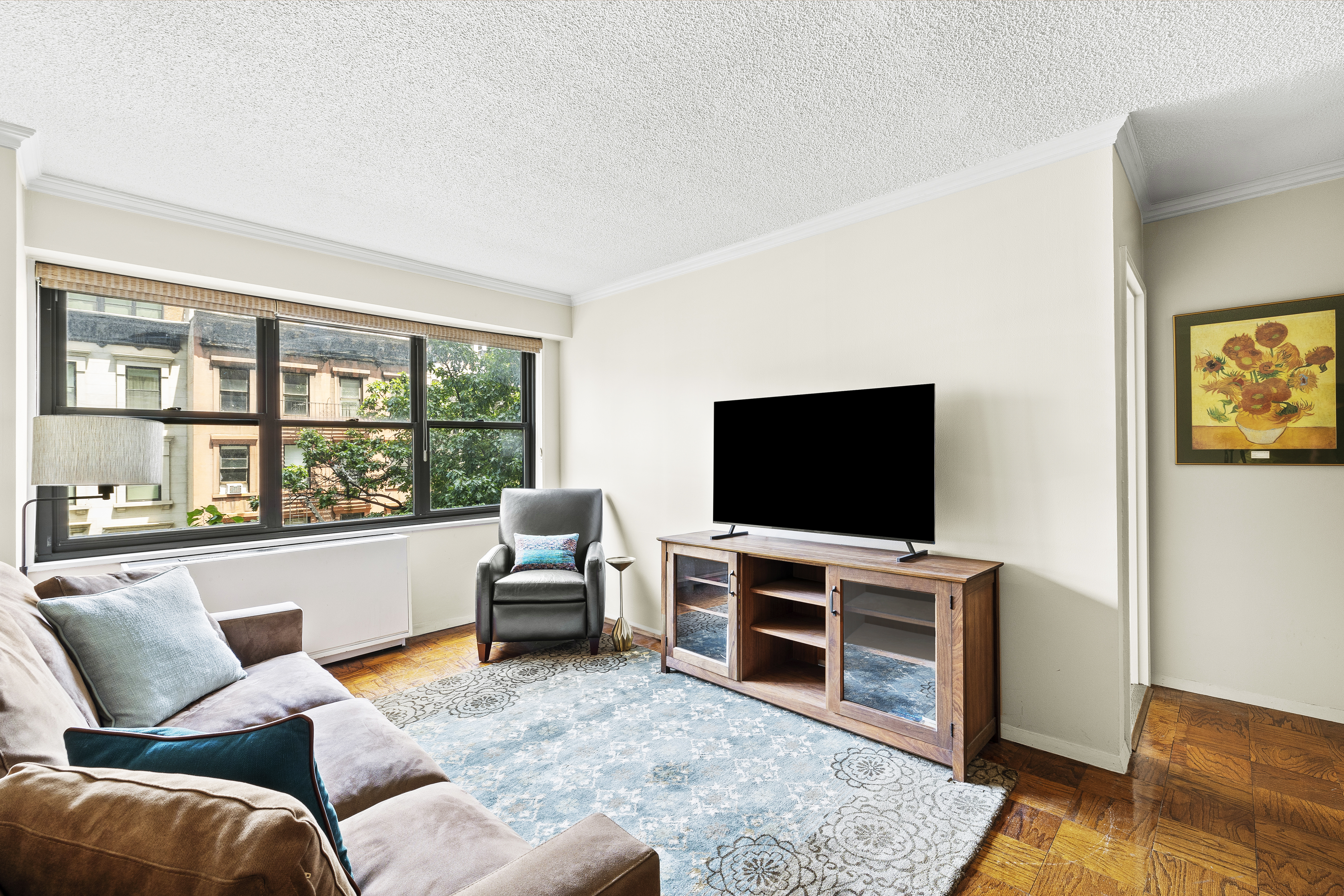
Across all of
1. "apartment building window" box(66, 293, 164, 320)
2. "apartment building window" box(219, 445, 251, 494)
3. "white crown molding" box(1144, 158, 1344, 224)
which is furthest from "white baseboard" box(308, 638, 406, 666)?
"white crown molding" box(1144, 158, 1344, 224)

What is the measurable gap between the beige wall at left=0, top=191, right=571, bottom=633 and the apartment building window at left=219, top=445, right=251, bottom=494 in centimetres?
67

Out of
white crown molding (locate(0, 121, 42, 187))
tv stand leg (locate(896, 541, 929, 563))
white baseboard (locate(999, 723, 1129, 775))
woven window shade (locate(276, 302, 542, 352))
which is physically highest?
white crown molding (locate(0, 121, 42, 187))

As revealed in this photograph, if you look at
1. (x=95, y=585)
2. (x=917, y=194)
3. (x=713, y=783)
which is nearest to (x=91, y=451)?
(x=95, y=585)

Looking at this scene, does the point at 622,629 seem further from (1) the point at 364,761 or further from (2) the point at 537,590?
(1) the point at 364,761

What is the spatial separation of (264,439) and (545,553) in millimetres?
1773

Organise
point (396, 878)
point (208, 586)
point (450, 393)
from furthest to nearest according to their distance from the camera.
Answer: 1. point (450, 393)
2. point (208, 586)
3. point (396, 878)

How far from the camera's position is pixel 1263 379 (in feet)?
9.33

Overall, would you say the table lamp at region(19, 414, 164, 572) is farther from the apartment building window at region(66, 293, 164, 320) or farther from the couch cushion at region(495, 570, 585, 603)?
the couch cushion at region(495, 570, 585, 603)

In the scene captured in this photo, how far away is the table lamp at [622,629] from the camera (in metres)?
3.74

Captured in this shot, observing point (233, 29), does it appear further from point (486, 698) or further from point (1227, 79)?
point (1227, 79)

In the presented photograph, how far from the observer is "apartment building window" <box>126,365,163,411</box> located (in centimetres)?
323

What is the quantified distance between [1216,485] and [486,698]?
11.9 feet

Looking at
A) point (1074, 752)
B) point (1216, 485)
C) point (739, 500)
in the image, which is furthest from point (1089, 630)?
point (739, 500)

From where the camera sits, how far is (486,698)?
304 cm
